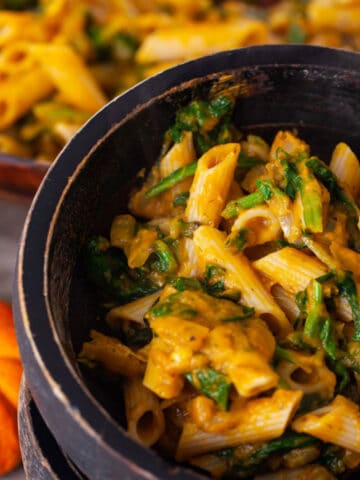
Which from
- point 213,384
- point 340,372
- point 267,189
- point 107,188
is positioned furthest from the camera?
point 107,188

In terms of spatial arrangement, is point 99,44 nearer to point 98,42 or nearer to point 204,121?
point 98,42

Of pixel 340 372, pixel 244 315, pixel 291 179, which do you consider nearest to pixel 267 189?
pixel 291 179

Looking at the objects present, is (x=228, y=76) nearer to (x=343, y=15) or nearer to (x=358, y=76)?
(x=358, y=76)

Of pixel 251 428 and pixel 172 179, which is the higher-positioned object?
pixel 172 179

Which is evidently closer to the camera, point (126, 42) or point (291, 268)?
point (291, 268)

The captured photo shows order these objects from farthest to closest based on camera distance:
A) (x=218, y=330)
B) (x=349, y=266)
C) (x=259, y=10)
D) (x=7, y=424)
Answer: (x=259, y=10)
(x=7, y=424)
(x=349, y=266)
(x=218, y=330)

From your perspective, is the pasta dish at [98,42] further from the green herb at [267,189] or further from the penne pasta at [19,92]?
the green herb at [267,189]

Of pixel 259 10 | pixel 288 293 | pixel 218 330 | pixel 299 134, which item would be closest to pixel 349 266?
pixel 288 293
